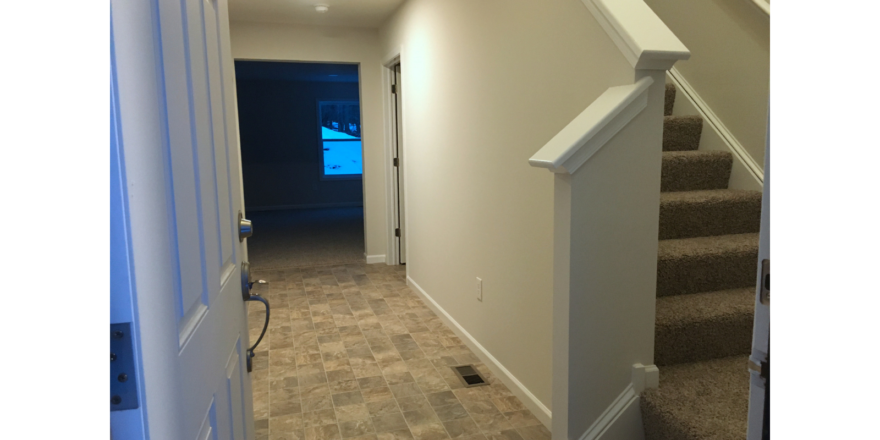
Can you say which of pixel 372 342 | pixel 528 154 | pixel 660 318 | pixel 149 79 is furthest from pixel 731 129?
pixel 149 79

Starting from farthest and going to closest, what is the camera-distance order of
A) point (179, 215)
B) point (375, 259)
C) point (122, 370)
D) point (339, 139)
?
point (339, 139)
point (375, 259)
point (179, 215)
point (122, 370)

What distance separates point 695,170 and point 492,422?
155 cm

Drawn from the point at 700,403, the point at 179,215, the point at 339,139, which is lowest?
the point at 700,403

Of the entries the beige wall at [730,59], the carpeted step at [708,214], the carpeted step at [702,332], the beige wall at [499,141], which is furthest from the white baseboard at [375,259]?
the carpeted step at [702,332]

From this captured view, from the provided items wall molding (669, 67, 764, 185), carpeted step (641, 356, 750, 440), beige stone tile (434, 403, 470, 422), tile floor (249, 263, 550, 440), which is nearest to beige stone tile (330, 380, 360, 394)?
tile floor (249, 263, 550, 440)

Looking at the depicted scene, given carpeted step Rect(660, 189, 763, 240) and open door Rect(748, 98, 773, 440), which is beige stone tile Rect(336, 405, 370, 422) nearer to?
carpeted step Rect(660, 189, 763, 240)

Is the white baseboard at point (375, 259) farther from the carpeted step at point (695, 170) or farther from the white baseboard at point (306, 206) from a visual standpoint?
the white baseboard at point (306, 206)

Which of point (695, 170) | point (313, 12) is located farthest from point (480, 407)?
point (313, 12)

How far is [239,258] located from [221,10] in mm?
543

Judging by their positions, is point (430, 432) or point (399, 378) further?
point (399, 378)

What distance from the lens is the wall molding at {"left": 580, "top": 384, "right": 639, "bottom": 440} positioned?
1.95 metres

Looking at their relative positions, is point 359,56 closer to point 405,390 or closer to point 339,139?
point 405,390

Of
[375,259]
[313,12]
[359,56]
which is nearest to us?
[313,12]

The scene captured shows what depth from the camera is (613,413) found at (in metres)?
1.97
